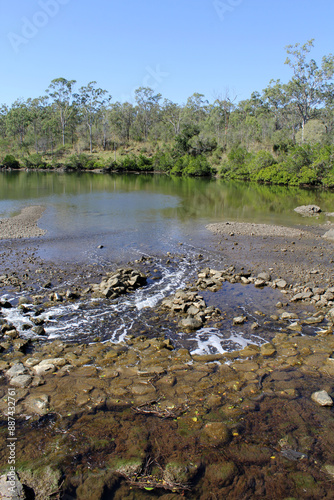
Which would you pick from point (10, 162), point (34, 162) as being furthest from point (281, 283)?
point (10, 162)

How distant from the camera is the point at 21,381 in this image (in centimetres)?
818

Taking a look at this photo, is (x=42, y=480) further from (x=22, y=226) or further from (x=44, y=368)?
(x=22, y=226)

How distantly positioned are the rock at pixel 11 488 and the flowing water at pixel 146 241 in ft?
17.0

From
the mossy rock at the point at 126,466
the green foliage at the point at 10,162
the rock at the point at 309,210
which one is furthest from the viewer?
the green foliage at the point at 10,162

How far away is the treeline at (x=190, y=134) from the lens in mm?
66250

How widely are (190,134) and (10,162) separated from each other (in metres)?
48.9

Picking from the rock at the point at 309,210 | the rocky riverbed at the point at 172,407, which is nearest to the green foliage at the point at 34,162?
the rock at the point at 309,210

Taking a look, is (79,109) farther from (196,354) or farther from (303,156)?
(196,354)

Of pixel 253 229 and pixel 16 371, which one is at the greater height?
pixel 253 229

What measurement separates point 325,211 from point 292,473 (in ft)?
109

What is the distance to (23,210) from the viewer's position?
107 ft

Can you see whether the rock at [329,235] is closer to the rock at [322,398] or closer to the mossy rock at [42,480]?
the rock at [322,398]

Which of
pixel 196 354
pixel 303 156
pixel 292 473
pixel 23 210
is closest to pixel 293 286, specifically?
pixel 196 354

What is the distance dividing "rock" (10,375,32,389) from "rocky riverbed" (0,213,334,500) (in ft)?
0.08
